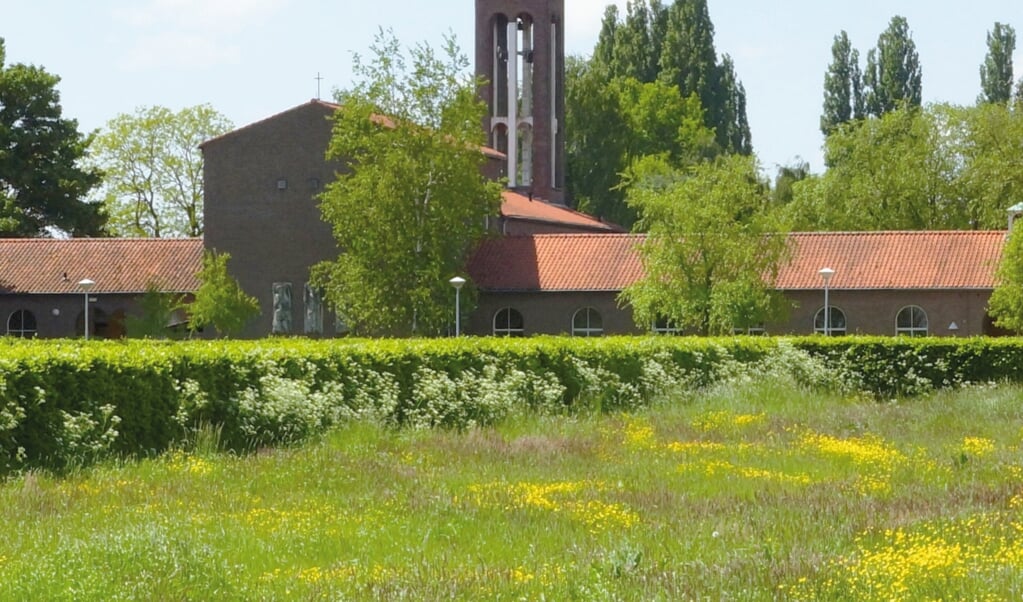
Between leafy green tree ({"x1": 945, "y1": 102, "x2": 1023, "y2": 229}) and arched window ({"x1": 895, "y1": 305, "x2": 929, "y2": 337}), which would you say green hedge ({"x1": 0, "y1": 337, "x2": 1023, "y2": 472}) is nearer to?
arched window ({"x1": 895, "y1": 305, "x2": 929, "y2": 337})

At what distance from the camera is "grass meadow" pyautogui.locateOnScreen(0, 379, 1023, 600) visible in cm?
1002

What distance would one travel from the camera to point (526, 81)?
71.4 metres

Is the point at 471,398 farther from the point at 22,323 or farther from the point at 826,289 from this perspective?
the point at 22,323

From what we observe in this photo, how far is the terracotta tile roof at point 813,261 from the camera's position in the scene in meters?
53.7

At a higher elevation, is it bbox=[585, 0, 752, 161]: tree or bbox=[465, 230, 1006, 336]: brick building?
bbox=[585, 0, 752, 161]: tree

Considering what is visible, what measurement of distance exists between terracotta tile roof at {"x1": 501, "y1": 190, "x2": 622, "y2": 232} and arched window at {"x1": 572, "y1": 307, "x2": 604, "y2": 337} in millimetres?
8209

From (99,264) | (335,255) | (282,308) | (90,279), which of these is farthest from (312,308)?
(99,264)

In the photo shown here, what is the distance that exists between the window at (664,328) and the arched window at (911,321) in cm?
733

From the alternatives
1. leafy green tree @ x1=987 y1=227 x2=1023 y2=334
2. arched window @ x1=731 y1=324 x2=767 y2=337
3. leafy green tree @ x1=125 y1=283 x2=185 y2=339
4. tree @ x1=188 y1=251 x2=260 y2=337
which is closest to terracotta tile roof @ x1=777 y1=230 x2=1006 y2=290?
arched window @ x1=731 y1=324 x2=767 y2=337

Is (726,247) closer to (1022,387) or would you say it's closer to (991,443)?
(1022,387)

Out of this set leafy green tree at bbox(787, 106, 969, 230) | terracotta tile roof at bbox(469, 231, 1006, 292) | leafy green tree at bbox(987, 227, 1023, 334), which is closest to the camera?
leafy green tree at bbox(987, 227, 1023, 334)

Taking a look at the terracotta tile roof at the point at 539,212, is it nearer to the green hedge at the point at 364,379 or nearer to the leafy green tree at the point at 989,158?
the leafy green tree at the point at 989,158

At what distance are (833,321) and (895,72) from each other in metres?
34.1

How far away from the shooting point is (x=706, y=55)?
91250mm
